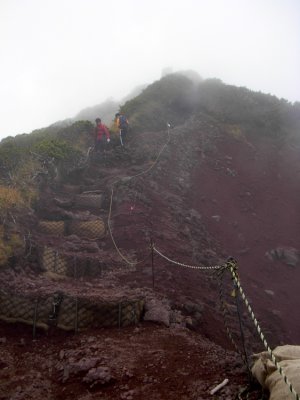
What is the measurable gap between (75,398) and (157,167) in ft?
46.7

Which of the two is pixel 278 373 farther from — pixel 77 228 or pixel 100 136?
pixel 100 136

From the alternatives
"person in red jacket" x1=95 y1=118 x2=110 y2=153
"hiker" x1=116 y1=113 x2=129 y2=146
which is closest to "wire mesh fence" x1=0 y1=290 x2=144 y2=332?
"person in red jacket" x1=95 y1=118 x2=110 y2=153

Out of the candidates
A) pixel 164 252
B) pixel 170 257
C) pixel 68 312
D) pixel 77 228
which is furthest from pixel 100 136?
pixel 68 312

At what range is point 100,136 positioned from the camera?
1886cm

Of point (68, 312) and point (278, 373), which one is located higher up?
point (68, 312)

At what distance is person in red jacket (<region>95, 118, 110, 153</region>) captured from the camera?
61.8 ft

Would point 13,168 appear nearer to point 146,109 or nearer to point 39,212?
point 39,212

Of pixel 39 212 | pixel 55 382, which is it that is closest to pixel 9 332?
pixel 55 382

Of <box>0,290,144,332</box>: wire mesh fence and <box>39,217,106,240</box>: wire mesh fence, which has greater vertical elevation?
<box>39,217,106,240</box>: wire mesh fence

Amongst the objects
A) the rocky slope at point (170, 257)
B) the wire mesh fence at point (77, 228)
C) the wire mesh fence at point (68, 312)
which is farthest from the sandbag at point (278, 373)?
the wire mesh fence at point (77, 228)

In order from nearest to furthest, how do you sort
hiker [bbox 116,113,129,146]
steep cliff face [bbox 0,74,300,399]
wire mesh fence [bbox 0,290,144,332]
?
steep cliff face [bbox 0,74,300,399]
wire mesh fence [bbox 0,290,144,332]
hiker [bbox 116,113,129,146]

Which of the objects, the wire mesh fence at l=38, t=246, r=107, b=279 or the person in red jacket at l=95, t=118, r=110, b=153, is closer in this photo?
the wire mesh fence at l=38, t=246, r=107, b=279

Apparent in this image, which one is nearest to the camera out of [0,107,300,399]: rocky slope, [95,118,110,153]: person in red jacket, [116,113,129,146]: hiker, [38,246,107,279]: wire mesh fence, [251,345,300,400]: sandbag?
[251,345,300,400]: sandbag

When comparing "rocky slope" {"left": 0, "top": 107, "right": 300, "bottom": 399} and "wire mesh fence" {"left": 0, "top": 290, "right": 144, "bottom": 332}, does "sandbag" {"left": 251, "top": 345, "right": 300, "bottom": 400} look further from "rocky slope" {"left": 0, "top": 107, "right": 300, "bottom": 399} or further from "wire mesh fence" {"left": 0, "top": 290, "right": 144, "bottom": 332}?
"wire mesh fence" {"left": 0, "top": 290, "right": 144, "bottom": 332}
